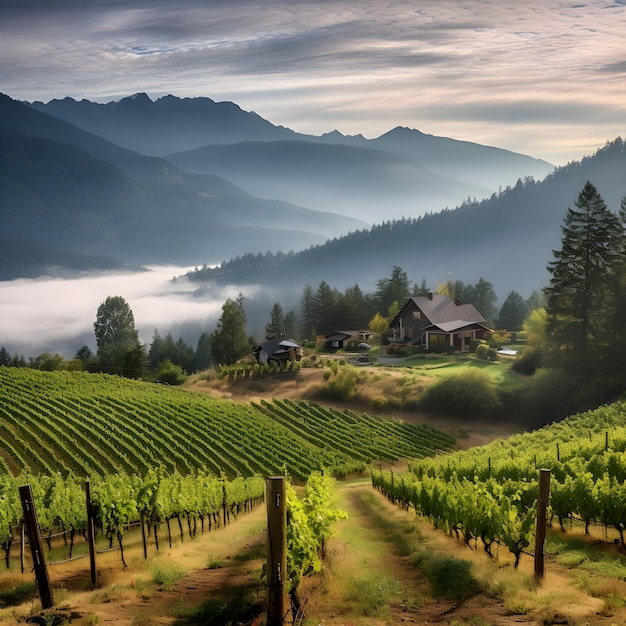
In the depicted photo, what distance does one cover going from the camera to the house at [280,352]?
308ft

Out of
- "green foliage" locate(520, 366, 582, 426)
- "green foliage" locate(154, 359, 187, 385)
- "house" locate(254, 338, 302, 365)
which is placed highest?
"house" locate(254, 338, 302, 365)

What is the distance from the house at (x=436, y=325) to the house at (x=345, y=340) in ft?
22.0

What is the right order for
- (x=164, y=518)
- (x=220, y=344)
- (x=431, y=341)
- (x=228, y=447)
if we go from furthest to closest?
1. (x=220, y=344)
2. (x=431, y=341)
3. (x=228, y=447)
4. (x=164, y=518)

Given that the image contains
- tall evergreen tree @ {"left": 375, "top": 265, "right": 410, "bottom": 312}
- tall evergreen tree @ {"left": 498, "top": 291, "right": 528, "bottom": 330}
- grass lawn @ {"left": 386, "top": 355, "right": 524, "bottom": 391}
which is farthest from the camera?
tall evergreen tree @ {"left": 498, "top": 291, "right": 528, "bottom": 330}

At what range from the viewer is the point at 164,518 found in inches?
920

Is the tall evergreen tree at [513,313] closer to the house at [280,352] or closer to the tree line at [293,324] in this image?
the tree line at [293,324]

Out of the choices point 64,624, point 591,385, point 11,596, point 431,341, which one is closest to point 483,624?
point 64,624

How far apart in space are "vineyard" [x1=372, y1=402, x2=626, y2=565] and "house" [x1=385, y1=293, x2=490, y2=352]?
58763 millimetres

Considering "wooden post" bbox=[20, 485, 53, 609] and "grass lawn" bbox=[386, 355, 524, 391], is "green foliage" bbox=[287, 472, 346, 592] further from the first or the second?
"grass lawn" bbox=[386, 355, 524, 391]

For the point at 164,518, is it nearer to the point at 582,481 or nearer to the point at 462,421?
the point at 582,481

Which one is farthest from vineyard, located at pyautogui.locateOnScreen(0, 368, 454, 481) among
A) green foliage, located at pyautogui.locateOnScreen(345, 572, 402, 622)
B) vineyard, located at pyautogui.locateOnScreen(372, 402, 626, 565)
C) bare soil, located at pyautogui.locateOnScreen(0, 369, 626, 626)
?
green foliage, located at pyautogui.locateOnScreen(345, 572, 402, 622)

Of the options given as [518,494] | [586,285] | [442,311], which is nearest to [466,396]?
[586,285]

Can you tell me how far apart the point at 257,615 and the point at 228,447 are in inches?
1543

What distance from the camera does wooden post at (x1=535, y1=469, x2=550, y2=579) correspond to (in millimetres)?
14281
